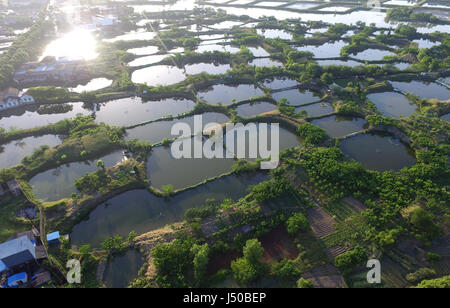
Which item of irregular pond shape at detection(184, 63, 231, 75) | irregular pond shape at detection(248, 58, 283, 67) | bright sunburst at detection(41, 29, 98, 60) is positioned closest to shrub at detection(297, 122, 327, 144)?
irregular pond shape at detection(248, 58, 283, 67)

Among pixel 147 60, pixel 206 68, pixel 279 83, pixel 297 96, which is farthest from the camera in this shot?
pixel 147 60

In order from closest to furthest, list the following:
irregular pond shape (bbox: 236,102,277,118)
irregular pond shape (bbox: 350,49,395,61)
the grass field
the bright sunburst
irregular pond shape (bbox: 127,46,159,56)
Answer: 1. the grass field
2. irregular pond shape (bbox: 236,102,277,118)
3. irregular pond shape (bbox: 350,49,395,61)
4. the bright sunburst
5. irregular pond shape (bbox: 127,46,159,56)

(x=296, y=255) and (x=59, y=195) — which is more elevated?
(x=59, y=195)

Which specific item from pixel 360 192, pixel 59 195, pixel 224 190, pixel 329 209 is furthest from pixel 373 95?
pixel 59 195

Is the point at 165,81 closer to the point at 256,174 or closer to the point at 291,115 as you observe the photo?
the point at 291,115

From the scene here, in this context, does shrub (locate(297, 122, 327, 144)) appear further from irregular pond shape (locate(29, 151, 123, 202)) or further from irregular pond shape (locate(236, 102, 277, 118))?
irregular pond shape (locate(29, 151, 123, 202))

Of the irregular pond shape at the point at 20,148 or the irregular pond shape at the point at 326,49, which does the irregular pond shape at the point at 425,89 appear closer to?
the irregular pond shape at the point at 326,49

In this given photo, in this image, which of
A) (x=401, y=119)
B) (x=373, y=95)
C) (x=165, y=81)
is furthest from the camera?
(x=165, y=81)

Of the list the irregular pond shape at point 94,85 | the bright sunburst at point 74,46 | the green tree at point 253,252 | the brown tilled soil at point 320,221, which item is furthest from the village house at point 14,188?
the bright sunburst at point 74,46

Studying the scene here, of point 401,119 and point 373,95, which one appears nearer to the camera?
point 401,119

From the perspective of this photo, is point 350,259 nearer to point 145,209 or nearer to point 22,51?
point 145,209

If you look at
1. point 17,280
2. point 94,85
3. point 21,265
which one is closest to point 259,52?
point 94,85
